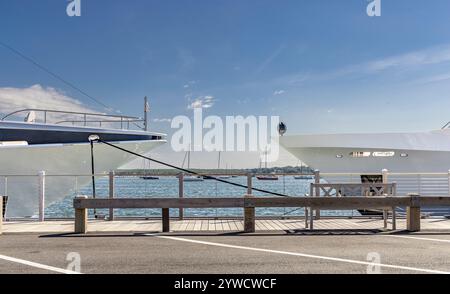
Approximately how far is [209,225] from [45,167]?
29.5 ft

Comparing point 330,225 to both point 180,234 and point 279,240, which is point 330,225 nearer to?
point 279,240

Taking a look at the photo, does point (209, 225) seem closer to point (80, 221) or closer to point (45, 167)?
point (80, 221)

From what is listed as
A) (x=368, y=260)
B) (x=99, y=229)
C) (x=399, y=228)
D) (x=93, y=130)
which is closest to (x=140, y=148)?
(x=93, y=130)

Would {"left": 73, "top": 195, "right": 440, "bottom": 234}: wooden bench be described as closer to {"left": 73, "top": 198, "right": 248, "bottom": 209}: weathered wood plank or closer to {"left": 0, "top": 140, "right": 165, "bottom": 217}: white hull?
{"left": 73, "top": 198, "right": 248, "bottom": 209}: weathered wood plank

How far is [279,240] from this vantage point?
27.3 feet

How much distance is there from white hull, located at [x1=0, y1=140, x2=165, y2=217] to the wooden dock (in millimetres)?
4802

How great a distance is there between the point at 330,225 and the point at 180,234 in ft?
12.2

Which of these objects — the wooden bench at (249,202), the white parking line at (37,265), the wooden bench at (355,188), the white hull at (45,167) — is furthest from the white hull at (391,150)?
the white parking line at (37,265)

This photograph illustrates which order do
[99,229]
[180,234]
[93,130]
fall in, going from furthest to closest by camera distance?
1. [93,130]
2. [99,229]
3. [180,234]

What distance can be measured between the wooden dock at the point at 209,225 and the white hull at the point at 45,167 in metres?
4.80

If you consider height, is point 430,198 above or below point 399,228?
above

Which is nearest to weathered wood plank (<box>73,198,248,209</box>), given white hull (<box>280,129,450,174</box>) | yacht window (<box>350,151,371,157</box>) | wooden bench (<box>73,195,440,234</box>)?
wooden bench (<box>73,195,440,234</box>)

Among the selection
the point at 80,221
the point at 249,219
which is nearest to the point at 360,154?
the point at 249,219

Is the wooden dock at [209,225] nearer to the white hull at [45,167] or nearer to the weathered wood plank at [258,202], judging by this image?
the weathered wood plank at [258,202]
